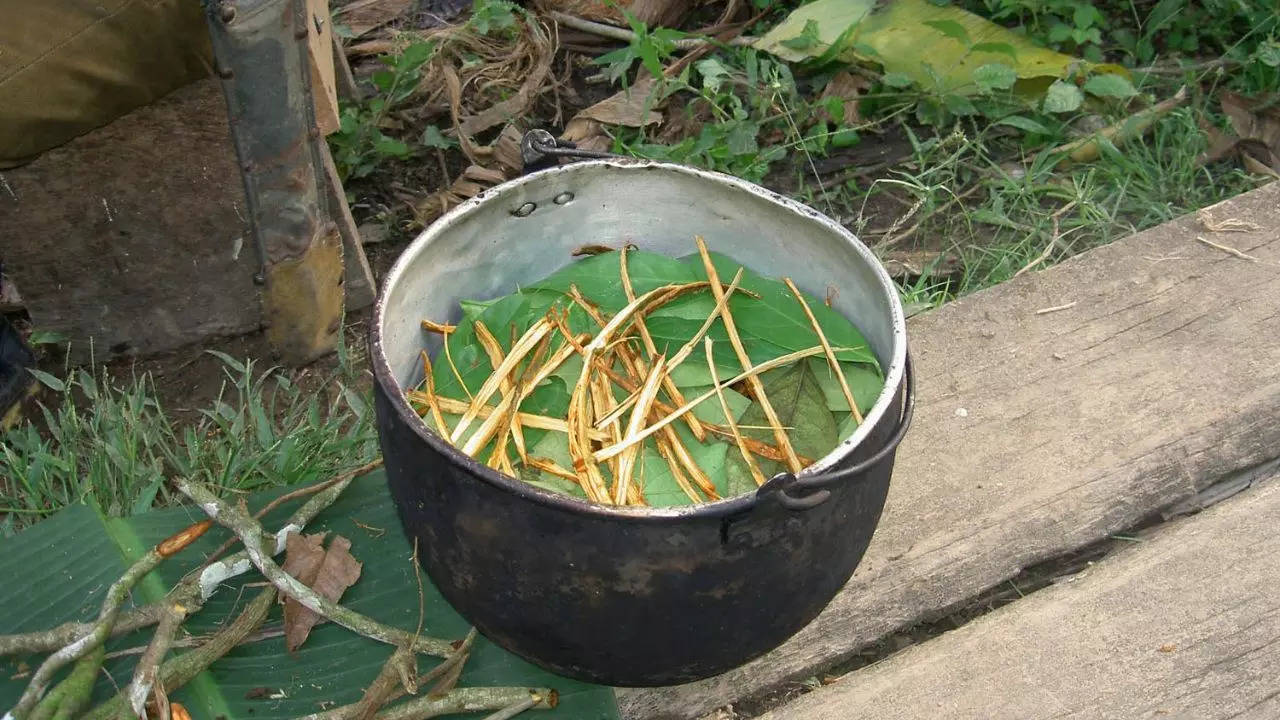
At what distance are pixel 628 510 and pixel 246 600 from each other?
3.17 feet

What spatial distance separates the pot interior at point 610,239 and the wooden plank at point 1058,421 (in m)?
0.46

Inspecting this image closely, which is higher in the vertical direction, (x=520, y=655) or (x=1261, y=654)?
(x=520, y=655)

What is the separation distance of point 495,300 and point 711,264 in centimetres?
34

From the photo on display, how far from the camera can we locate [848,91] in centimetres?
328

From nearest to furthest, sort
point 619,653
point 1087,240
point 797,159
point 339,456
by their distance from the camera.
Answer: point 619,653 < point 339,456 < point 1087,240 < point 797,159

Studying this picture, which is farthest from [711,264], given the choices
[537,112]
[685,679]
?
[537,112]

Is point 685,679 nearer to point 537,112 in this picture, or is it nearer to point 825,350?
point 825,350

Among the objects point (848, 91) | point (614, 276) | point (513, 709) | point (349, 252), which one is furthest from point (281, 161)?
point (848, 91)

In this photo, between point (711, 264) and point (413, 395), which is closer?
point (413, 395)

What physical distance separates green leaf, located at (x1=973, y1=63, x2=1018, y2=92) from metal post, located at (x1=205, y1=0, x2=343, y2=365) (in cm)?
162

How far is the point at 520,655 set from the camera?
1706 mm

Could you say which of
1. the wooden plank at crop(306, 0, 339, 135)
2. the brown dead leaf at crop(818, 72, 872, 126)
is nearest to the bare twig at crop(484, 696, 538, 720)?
the wooden plank at crop(306, 0, 339, 135)

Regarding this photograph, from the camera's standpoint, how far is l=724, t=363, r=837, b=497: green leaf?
1.77 metres

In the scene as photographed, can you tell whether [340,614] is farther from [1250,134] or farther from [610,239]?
[1250,134]
